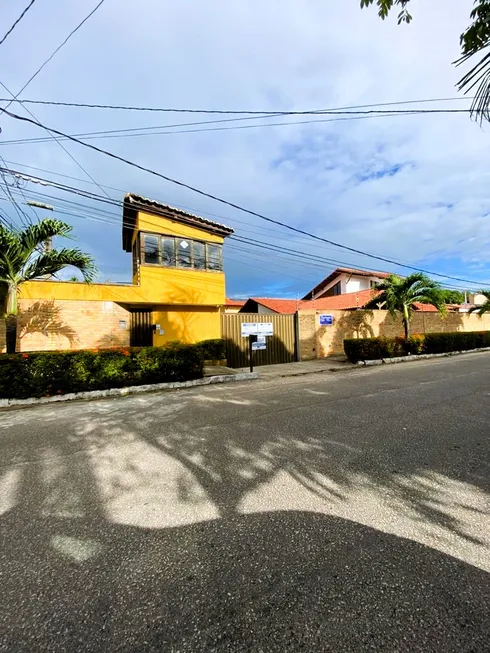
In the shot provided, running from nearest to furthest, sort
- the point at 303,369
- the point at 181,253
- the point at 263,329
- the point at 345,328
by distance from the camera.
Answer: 1. the point at 263,329
2. the point at 303,369
3. the point at 181,253
4. the point at 345,328

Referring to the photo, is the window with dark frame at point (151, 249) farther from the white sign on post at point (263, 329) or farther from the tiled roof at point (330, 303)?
the tiled roof at point (330, 303)

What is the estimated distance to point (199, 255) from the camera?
1408cm

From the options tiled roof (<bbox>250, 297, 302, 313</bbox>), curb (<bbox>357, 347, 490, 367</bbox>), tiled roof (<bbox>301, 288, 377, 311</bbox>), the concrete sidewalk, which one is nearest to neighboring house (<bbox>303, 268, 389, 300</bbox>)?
tiled roof (<bbox>301, 288, 377, 311</bbox>)

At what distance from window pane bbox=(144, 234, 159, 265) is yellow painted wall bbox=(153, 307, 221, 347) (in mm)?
2136

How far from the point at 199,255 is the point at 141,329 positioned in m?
4.15

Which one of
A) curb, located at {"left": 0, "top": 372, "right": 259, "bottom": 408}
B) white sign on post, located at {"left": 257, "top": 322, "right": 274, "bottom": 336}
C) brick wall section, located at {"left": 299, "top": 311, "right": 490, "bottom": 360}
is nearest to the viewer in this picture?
curb, located at {"left": 0, "top": 372, "right": 259, "bottom": 408}

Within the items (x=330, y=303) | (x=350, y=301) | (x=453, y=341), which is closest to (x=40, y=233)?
(x=453, y=341)

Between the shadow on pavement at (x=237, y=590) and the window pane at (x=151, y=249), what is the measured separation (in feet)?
38.0

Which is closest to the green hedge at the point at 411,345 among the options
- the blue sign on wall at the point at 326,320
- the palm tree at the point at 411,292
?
the palm tree at the point at 411,292

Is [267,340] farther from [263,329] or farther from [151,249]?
[151,249]

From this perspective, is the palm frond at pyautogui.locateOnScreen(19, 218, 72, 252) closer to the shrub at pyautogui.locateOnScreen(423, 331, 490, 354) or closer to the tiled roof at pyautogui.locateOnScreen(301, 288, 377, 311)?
the shrub at pyautogui.locateOnScreen(423, 331, 490, 354)

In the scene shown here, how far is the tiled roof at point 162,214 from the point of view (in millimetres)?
12531

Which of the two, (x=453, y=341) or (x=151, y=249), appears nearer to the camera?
(x=151, y=249)

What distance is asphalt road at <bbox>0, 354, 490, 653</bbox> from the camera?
4.87 feet
